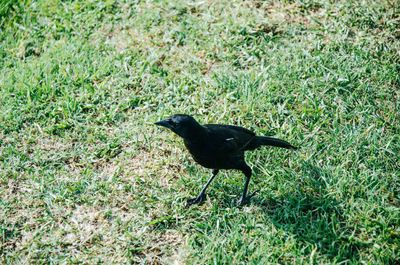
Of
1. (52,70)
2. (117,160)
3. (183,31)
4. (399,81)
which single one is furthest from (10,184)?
(399,81)

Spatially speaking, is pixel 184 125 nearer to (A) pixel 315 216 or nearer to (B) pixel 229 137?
(B) pixel 229 137

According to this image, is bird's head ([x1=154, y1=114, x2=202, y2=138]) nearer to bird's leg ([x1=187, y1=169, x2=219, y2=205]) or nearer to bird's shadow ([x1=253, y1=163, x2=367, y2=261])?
bird's leg ([x1=187, y1=169, x2=219, y2=205])

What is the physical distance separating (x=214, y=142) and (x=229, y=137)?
199mm

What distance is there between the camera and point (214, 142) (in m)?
3.43

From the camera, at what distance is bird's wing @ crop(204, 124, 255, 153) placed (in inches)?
136

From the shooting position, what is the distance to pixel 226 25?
18.7 feet

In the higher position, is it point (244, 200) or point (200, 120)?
point (200, 120)

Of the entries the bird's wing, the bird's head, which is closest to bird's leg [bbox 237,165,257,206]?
the bird's wing

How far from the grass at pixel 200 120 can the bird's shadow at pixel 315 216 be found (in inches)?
0.5

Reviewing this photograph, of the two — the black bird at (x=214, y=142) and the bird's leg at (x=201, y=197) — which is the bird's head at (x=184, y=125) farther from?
the bird's leg at (x=201, y=197)

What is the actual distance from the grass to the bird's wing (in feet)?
1.68

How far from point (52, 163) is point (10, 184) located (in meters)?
0.49

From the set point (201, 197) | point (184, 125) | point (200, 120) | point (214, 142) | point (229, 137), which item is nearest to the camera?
point (184, 125)

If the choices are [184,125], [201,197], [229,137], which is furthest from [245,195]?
[184,125]
